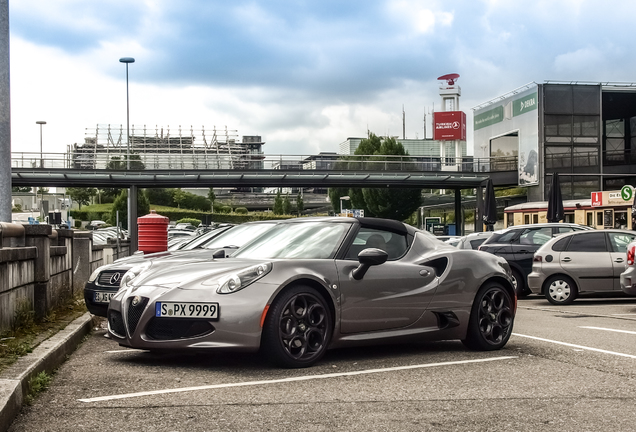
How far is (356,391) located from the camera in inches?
216

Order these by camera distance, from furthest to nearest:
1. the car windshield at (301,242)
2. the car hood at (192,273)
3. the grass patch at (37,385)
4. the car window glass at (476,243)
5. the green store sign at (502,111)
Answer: the green store sign at (502,111)
the car window glass at (476,243)
the car windshield at (301,242)
the car hood at (192,273)
the grass patch at (37,385)

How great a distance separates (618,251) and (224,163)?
3698 cm

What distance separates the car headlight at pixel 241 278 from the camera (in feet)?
20.9

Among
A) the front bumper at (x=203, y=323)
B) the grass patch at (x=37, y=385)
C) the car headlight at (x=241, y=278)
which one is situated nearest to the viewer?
the grass patch at (x=37, y=385)

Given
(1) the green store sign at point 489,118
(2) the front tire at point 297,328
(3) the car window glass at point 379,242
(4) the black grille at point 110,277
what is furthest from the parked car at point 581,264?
(1) the green store sign at point 489,118

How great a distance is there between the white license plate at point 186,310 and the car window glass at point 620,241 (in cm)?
1089

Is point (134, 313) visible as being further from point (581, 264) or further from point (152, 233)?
point (152, 233)

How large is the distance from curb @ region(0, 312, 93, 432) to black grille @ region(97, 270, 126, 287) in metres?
0.72

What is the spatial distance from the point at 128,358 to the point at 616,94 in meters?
53.8

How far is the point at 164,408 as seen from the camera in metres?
4.90

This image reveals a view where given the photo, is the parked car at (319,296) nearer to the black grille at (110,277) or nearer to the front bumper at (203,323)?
the front bumper at (203,323)

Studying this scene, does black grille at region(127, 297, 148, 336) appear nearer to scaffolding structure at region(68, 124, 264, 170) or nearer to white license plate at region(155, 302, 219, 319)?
white license plate at region(155, 302, 219, 319)

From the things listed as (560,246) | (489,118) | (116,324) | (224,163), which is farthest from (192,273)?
(489,118)

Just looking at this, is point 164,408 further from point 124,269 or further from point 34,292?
point 124,269
